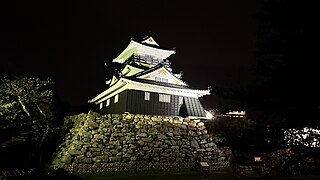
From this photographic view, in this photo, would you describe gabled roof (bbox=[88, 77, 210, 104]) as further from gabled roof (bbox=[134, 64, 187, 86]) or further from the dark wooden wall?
gabled roof (bbox=[134, 64, 187, 86])

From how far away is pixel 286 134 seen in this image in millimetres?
4938

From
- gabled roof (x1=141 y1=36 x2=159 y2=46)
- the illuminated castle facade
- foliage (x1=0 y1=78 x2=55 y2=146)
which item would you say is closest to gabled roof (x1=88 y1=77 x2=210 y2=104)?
the illuminated castle facade

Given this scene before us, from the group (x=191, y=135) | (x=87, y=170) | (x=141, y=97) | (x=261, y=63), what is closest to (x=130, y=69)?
(x=141, y=97)

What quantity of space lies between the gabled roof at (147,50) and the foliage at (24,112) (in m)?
9.49

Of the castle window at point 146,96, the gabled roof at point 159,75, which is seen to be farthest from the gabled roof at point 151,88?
the gabled roof at point 159,75

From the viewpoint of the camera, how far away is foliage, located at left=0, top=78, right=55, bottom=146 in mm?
14062

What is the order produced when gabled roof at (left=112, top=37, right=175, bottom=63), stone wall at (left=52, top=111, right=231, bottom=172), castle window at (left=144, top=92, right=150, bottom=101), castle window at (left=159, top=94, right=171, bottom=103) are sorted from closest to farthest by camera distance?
stone wall at (left=52, top=111, right=231, bottom=172) → castle window at (left=144, top=92, right=150, bottom=101) → castle window at (left=159, top=94, right=171, bottom=103) → gabled roof at (left=112, top=37, right=175, bottom=63)

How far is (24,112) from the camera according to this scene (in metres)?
16.0

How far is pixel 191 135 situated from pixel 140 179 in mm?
6217

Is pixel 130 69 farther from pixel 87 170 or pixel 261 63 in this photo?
pixel 261 63

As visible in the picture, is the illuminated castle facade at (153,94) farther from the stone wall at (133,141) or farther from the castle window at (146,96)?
the stone wall at (133,141)

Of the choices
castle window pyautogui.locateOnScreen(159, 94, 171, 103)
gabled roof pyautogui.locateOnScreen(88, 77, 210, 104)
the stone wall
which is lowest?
the stone wall

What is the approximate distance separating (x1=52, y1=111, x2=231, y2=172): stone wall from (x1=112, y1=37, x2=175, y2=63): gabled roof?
857 cm

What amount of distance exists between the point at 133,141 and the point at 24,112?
7.49 metres
